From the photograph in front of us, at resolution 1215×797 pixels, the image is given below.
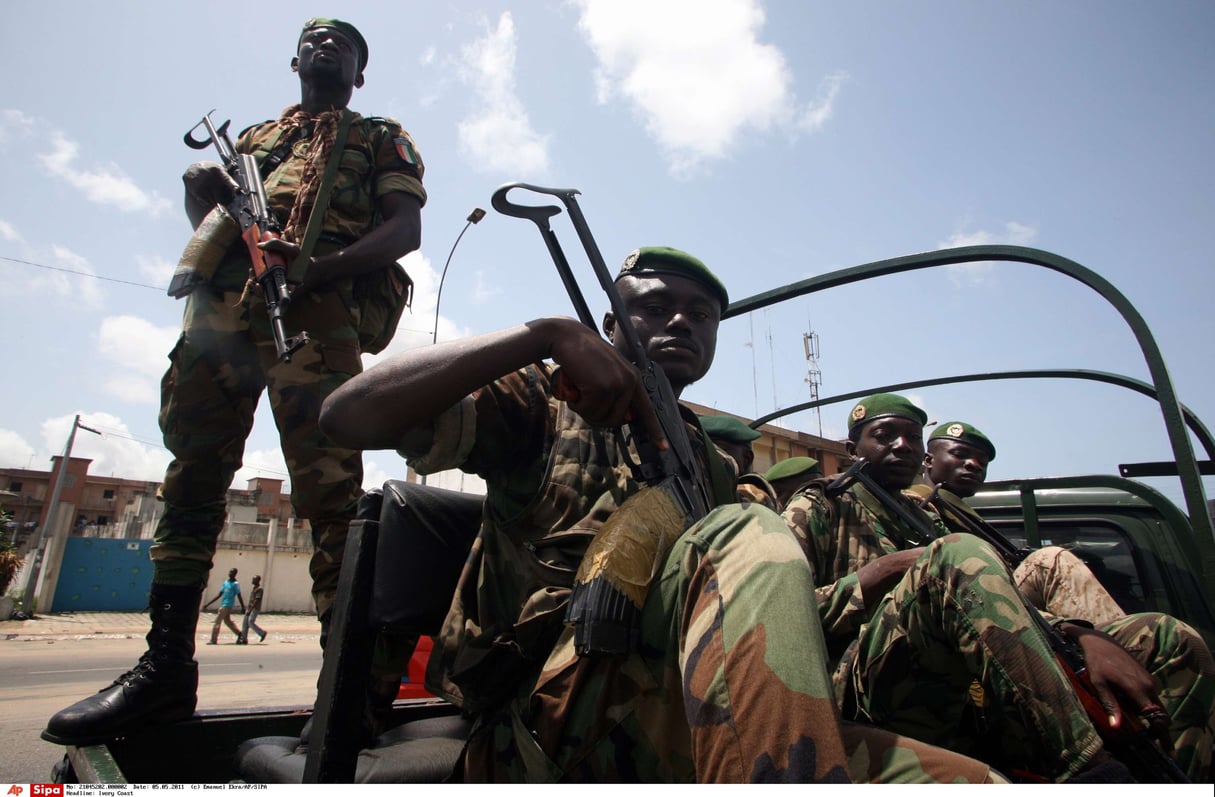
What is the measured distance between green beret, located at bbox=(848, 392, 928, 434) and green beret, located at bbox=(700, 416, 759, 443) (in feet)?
2.88

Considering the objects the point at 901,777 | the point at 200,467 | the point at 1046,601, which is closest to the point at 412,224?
the point at 200,467

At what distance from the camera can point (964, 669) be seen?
168cm

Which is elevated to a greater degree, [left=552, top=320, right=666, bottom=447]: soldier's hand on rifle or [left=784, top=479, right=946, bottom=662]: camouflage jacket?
[left=552, top=320, right=666, bottom=447]: soldier's hand on rifle

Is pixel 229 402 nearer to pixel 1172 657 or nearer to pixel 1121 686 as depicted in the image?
pixel 1121 686

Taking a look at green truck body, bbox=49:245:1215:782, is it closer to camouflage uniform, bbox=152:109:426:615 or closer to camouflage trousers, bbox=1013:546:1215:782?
camouflage trousers, bbox=1013:546:1215:782

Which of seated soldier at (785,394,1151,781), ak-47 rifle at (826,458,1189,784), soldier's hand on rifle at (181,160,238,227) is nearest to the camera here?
seated soldier at (785,394,1151,781)

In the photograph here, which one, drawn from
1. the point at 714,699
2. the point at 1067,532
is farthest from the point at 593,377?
the point at 1067,532

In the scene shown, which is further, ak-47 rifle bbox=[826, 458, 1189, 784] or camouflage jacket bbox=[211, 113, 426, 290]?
camouflage jacket bbox=[211, 113, 426, 290]

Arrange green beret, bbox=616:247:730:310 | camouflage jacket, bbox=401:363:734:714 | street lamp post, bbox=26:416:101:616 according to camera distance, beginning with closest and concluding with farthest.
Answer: camouflage jacket, bbox=401:363:734:714 < green beret, bbox=616:247:730:310 < street lamp post, bbox=26:416:101:616

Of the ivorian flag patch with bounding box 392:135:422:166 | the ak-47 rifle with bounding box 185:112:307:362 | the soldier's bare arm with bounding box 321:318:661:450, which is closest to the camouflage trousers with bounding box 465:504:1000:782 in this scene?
the soldier's bare arm with bounding box 321:318:661:450

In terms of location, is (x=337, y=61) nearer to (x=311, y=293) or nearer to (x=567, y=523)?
(x=311, y=293)

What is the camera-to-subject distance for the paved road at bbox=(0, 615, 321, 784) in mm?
3717

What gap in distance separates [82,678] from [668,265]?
8039 millimetres

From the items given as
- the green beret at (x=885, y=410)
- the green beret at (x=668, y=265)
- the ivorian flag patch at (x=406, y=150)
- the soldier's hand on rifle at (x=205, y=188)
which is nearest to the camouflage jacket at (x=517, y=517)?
the green beret at (x=668, y=265)
